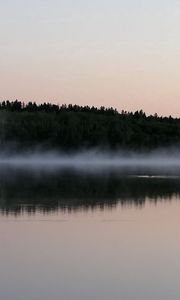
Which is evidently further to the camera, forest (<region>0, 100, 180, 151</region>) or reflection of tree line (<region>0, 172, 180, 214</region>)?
forest (<region>0, 100, 180, 151</region>)

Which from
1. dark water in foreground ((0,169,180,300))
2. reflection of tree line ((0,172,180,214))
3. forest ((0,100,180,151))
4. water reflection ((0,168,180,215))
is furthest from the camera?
forest ((0,100,180,151))

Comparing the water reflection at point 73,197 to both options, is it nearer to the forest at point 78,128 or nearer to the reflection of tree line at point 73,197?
the reflection of tree line at point 73,197

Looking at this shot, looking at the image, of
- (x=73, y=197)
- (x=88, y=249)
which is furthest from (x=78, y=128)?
(x=88, y=249)

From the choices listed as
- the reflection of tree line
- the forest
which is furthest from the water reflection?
the forest

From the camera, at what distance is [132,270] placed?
31.6ft

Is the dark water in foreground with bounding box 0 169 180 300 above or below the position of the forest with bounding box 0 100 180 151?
below

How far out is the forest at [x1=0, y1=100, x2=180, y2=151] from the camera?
344ft

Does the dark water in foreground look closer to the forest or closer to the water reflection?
the water reflection

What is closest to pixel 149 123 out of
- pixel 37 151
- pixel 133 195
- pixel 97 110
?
pixel 97 110

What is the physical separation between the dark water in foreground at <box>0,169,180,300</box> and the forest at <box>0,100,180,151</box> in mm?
85018

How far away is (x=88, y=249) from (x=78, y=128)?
97.2 m

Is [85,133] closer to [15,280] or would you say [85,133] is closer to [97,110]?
[97,110]

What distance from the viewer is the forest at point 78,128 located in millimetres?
104750

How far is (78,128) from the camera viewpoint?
10831cm
